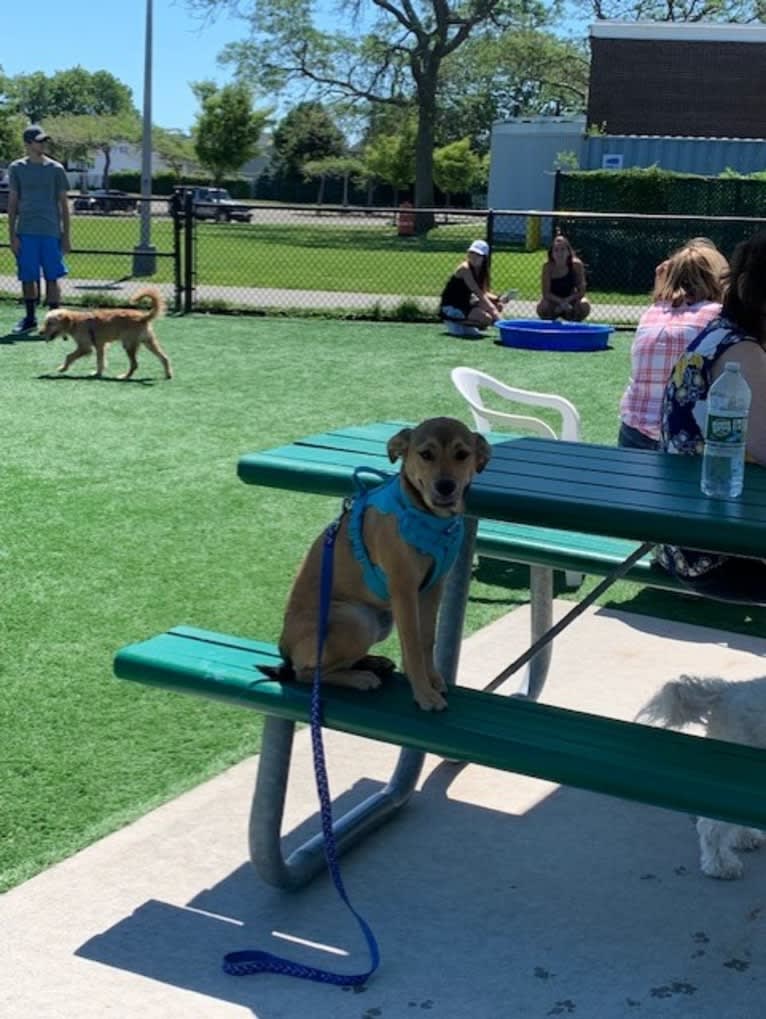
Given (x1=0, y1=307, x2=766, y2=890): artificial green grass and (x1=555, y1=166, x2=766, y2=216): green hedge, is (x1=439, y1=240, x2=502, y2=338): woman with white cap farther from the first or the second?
(x1=555, y1=166, x2=766, y2=216): green hedge

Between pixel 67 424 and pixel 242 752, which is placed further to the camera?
pixel 67 424

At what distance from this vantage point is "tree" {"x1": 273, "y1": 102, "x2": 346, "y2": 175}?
68.9 meters

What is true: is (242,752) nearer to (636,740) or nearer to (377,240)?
(636,740)

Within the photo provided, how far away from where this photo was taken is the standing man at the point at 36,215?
42.4ft

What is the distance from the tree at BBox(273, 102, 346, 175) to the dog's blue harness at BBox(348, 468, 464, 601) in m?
67.2

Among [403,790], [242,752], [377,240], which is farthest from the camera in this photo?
[377,240]

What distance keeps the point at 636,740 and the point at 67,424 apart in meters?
6.63

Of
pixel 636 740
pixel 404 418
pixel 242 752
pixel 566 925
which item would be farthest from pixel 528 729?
pixel 404 418

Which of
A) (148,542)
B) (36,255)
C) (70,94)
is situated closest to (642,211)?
(36,255)

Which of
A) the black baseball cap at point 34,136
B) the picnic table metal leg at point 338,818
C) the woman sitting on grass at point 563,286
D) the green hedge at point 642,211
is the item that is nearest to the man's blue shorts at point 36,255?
the black baseball cap at point 34,136

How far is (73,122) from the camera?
102 meters

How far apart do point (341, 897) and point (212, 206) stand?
1528cm

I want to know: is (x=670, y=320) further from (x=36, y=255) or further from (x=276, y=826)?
(x=36, y=255)

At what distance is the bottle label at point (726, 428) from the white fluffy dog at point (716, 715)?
0.62 m
